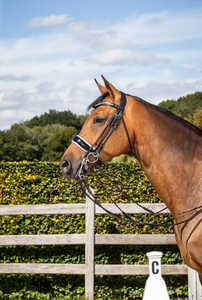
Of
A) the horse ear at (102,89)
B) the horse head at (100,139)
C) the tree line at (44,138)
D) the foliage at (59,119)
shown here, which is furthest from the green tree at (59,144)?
the horse head at (100,139)

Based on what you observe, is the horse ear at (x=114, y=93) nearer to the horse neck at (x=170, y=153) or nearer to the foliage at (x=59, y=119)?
the horse neck at (x=170, y=153)

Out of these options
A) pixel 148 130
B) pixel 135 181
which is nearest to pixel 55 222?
pixel 135 181

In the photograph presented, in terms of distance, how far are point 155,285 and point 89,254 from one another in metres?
2.08

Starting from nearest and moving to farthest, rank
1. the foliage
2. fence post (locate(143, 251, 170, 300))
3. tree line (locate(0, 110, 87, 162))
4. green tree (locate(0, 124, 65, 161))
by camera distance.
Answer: fence post (locate(143, 251, 170, 300))
tree line (locate(0, 110, 87, 162))
green tree (locate(0, 124, 65, 161))
the foliage

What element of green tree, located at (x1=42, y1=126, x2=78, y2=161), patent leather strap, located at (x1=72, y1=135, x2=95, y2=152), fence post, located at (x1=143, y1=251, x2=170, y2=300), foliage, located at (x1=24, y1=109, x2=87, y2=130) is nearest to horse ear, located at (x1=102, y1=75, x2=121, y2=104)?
patent leather strap, located at (x1=72, y1=135, x2=95, y2=152)

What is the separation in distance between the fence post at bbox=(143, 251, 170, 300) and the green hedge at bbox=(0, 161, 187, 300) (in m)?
2.28

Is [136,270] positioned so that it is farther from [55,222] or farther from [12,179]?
[12,179]

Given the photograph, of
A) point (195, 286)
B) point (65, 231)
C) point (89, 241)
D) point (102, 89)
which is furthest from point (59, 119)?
point (102, 89)

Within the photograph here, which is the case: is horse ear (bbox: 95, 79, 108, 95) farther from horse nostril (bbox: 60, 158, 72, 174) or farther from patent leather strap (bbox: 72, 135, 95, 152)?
horse nostril (bbox: 60, 158, 72, 174)

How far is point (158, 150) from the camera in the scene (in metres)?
2.84

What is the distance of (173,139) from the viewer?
285 cm

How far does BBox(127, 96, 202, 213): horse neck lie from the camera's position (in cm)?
279

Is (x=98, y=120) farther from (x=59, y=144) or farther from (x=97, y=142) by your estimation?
(x=59, y=144)

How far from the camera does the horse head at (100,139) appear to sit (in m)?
2.88
